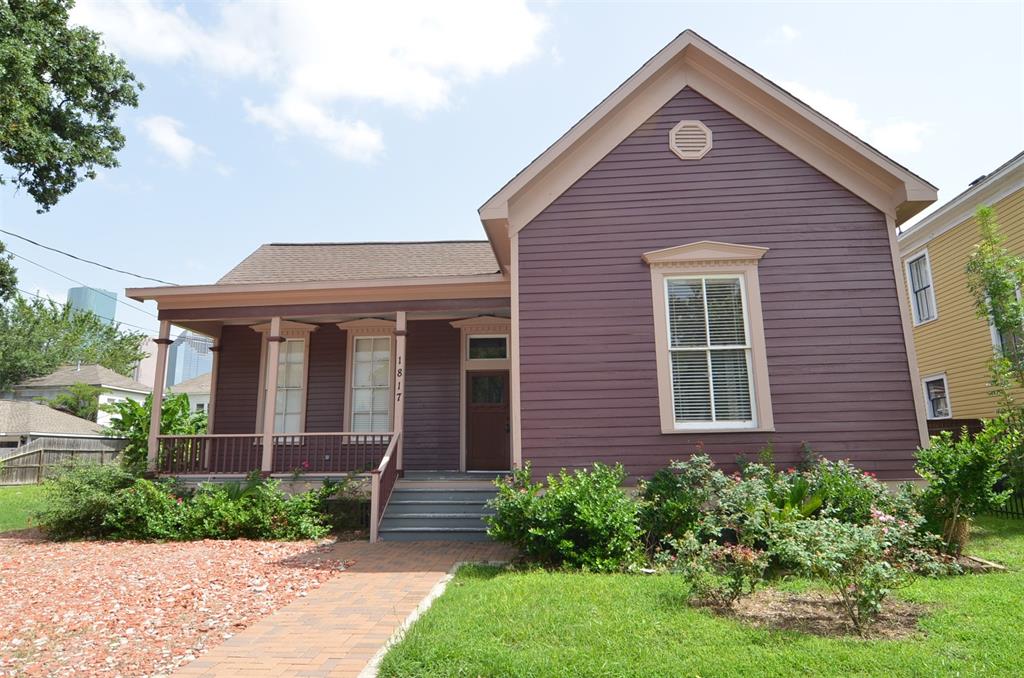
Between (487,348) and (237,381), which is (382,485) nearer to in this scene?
(487,348)

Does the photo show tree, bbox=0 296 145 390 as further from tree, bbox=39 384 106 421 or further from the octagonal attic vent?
the octagonal attic vent

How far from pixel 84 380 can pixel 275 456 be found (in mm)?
39203

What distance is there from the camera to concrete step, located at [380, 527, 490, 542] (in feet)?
28.8

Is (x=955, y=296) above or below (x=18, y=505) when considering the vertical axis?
above

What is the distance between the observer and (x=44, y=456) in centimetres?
1998

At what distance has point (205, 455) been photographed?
35.6ft

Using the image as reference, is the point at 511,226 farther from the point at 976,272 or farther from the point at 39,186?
the point at 39,186

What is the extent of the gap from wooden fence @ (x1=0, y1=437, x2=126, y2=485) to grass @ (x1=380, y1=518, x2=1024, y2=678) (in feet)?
60.1

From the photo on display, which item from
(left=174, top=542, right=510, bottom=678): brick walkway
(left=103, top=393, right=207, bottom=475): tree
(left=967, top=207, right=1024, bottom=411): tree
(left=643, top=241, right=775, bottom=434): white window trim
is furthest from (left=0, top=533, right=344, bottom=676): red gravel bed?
(left=967, top=207, right=1024, bottom=411): tree

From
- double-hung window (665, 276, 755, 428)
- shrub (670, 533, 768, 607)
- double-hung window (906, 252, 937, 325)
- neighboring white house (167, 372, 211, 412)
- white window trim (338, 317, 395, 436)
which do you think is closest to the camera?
shrub (670, 533, 768, 607)

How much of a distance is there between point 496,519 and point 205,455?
635 cm

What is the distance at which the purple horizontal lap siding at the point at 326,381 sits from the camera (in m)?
12.3

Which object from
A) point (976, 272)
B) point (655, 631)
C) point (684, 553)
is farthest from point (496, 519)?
point (976, 272)

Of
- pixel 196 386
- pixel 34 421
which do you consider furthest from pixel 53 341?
pixel 34 421
